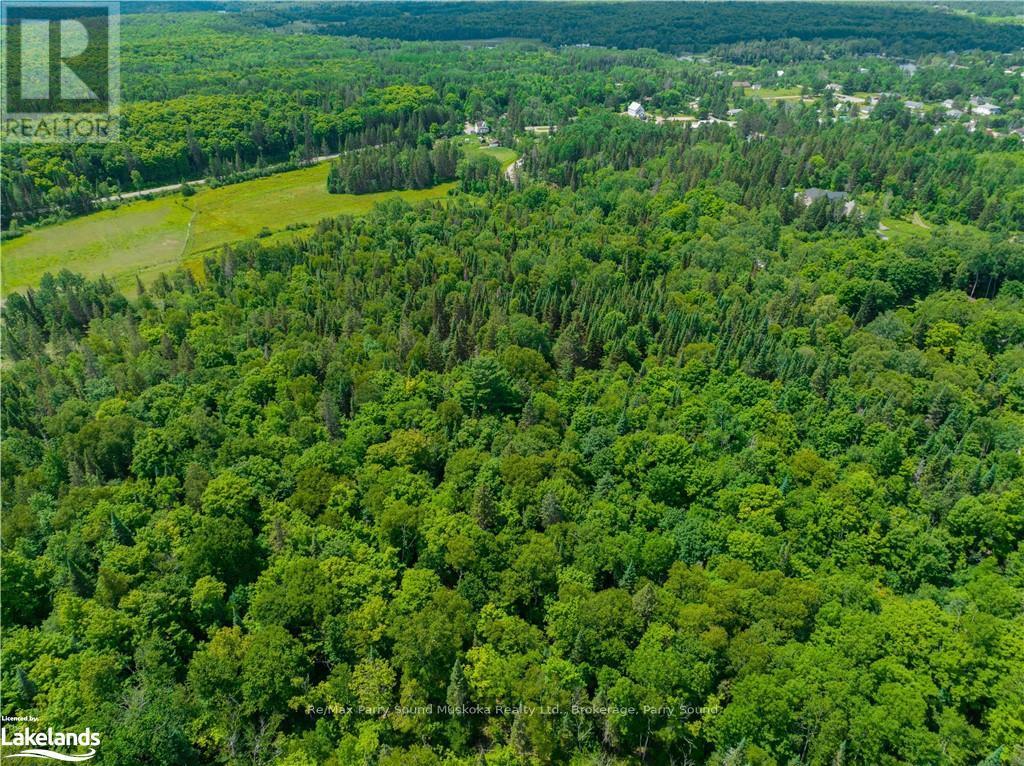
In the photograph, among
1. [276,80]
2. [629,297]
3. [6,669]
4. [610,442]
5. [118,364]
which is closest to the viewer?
[6,669]

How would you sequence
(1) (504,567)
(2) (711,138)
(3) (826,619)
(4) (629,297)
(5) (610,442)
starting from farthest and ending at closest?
(2) (711,138) < (4) (629,297) < (5) (610,442) < (1) (504,567) < (3) (826,619)

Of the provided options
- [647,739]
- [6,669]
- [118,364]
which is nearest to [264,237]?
[118,364]

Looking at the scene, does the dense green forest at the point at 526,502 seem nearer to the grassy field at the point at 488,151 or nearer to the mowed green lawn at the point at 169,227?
the mowed green lawn at the point at 169,227

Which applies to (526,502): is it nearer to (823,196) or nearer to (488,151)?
(823,196)

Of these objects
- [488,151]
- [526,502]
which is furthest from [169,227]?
[526,502]

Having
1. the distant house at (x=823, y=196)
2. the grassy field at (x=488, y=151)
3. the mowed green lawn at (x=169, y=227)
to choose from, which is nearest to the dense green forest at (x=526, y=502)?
the distant house at (x=823, y=196)

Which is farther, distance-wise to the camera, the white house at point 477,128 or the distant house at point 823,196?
the white house at point 477,128

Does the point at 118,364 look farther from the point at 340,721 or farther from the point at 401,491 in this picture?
the point at 340,721
